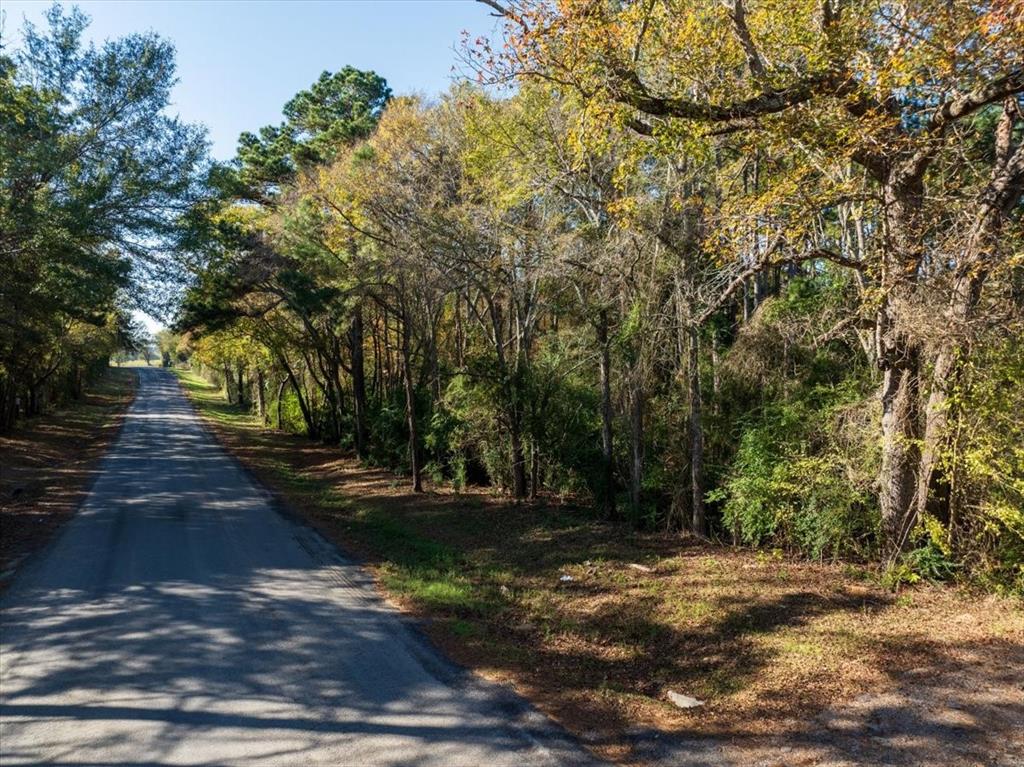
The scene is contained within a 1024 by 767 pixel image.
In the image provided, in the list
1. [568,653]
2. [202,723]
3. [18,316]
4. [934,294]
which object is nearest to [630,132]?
[934,294]

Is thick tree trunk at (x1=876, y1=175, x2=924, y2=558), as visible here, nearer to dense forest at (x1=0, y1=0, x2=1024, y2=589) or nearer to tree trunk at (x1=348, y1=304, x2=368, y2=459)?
dense forest at (x1=0, y1=0, x2=1024, y2=589)

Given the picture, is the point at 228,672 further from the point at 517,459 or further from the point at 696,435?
the point at 517,459

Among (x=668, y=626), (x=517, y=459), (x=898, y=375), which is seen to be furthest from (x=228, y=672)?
(x=517, y=459)

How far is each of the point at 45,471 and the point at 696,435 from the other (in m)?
19.8

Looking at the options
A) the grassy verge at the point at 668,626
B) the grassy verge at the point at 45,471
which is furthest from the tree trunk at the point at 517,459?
the grassy verge at the point at 45,471

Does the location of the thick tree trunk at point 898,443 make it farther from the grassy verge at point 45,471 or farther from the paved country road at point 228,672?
the grassy verge at point 45,471

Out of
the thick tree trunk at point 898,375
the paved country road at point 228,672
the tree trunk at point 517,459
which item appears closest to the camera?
the paved country road at point 228,672

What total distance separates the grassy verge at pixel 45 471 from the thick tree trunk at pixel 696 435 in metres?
10.4

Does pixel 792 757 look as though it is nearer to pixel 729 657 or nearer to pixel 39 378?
pixel 729 657

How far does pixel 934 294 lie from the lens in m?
7.54

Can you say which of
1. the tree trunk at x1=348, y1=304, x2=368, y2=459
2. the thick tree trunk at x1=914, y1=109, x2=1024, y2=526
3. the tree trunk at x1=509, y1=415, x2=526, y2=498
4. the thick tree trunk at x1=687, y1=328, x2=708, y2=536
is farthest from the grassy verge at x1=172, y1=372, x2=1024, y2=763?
the tree trunk at x1=348, y1=304, x2=368, y2=459

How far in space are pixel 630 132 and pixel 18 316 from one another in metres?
14.8

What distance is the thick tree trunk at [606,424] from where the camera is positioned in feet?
42.0

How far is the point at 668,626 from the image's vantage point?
7750mm
